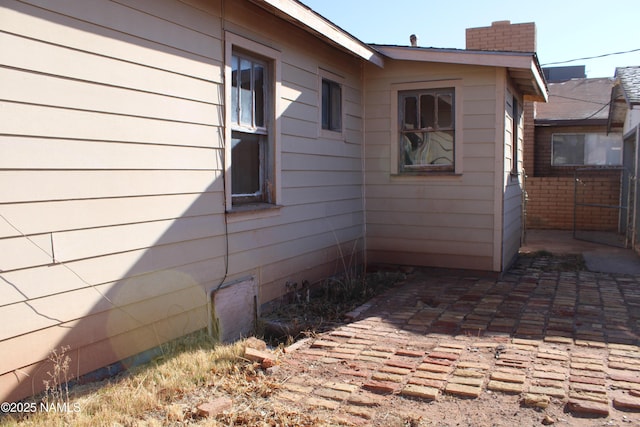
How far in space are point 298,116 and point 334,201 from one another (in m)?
1.45

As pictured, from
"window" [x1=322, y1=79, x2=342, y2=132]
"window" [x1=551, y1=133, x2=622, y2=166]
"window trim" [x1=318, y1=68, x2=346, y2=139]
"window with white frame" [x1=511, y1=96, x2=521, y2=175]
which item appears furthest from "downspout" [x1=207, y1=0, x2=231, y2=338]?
"window" [x1=551, y1=133, x2=622, y2=166]

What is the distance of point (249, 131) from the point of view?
18.0 feet

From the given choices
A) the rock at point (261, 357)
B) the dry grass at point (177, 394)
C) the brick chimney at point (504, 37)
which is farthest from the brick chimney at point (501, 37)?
the dry grass at point (177, 394)

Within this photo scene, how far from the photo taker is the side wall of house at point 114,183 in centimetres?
322

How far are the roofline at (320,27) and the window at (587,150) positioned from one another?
10.5m

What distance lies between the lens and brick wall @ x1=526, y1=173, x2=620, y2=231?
1395cm

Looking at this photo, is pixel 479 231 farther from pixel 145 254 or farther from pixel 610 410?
pixel 145 254

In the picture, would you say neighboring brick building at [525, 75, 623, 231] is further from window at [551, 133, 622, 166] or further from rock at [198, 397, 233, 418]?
rock at [198, 397, 233, 418]

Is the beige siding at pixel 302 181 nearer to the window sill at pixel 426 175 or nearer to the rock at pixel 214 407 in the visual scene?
the window sill at pixel 426 175

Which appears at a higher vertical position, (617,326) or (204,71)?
(204,71)

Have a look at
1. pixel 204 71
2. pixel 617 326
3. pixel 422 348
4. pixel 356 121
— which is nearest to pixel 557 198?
pixel 356 121

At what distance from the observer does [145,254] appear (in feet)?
13.6

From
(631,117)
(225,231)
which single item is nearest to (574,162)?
(631,117)

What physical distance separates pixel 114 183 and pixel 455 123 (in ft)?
17.6
